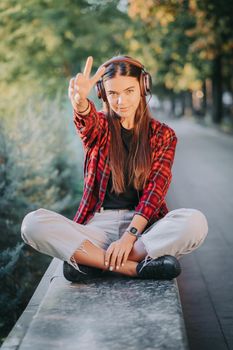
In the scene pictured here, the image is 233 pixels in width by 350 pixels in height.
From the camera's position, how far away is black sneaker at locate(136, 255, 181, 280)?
142 inches

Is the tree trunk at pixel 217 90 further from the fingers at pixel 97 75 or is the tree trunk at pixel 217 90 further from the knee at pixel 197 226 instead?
the knee at pixel 197 226

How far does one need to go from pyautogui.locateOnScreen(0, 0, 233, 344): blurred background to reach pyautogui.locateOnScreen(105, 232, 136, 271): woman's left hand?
101cm

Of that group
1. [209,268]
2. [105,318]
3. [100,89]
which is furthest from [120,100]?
[209,268]

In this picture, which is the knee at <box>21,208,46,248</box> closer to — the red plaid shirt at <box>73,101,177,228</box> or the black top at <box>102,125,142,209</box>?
the red plaid shirt at <box>73,101,177,228</box>

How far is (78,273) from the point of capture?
12.2 feet

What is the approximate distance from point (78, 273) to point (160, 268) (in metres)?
0.54

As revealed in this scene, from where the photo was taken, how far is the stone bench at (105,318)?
8.96 feet

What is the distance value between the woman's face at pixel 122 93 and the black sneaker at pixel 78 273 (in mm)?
1108

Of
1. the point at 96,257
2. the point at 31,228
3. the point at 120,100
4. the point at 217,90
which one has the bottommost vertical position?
the point at 217,90

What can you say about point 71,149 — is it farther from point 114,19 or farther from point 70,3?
point 114,19

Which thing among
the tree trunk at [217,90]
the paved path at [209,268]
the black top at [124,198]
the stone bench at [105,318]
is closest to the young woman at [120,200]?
the black top at [124,198]

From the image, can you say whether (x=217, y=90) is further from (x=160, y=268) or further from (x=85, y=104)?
(x=160, y=268)

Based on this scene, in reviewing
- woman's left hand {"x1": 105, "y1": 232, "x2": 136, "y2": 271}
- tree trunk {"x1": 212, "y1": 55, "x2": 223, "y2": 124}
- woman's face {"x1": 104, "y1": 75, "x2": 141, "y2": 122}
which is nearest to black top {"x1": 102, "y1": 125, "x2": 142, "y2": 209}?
woman's face {"x1": 104, "y1": 75, "x2": 141, "y2": 122}

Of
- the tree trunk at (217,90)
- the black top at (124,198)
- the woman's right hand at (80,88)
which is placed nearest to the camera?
the woman's right hand at (80,88)
